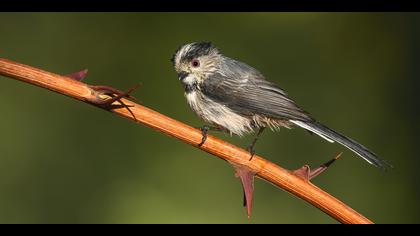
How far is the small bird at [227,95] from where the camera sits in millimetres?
3359

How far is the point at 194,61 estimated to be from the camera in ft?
11.5

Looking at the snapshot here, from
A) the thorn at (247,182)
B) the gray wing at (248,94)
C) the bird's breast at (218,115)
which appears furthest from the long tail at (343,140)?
the thorn at (247,182)

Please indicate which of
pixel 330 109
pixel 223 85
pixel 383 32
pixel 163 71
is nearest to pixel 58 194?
pixel 163 71

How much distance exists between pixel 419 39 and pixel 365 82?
0.62 meters

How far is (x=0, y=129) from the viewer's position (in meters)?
4.66

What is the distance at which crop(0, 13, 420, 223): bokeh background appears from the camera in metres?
4.49

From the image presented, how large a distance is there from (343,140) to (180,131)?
1.16 m

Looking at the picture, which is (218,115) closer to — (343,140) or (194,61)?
(194,61)

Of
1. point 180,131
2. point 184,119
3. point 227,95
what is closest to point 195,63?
point 227,95

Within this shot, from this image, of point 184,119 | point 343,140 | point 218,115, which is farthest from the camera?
point 184,119

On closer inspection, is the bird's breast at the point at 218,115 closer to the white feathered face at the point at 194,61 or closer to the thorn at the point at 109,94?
the white feathered face at the point at 194,61

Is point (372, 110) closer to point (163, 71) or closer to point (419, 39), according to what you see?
point (419, 39)

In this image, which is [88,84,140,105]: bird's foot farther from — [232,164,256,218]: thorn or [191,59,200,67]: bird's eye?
[191,59,200,67]: bird's eye

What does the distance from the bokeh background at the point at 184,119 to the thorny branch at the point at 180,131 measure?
2.32 metres
